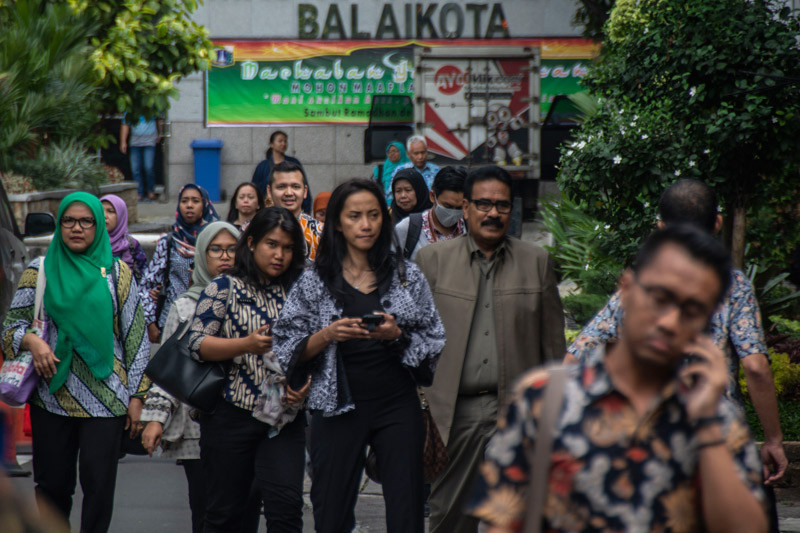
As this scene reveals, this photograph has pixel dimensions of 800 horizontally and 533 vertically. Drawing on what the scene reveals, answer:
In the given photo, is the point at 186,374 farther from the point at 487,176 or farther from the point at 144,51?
the point at 144,51

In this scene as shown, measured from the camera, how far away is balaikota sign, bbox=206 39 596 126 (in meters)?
21.3

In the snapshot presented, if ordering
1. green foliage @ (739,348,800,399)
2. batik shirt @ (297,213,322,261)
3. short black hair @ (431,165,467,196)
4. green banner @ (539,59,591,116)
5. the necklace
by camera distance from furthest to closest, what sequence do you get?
green banner @ (539,59,591,116)
green foliage @ (739,348,800,399)
batik shirt @ (297,213,322,261)
short black hair @ (431,165,467,196)
the necklace

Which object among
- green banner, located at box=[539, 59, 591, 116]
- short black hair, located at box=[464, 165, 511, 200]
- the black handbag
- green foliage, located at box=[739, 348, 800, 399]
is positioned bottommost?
green foliage, located at box=[739, 348, 800, 399]

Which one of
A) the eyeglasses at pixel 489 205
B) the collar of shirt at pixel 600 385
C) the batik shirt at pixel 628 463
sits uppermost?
the eyeglasses at pixel 489 205

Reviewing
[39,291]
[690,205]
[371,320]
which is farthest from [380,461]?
[39,291]

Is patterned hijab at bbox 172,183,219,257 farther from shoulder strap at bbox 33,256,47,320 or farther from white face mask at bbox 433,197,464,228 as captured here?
shoulder strap at bbox 33,256,47,320

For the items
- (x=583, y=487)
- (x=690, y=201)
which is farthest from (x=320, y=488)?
(x=583, y=487)

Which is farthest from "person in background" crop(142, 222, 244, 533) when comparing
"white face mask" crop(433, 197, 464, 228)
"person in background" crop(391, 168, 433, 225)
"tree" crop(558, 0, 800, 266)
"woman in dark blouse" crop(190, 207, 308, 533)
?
"person in background" crop(391, 168, 433, 225)

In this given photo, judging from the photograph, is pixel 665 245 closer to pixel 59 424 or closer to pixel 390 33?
pixel 59 424

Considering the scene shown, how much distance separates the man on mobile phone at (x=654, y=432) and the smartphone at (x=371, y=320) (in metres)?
1.84

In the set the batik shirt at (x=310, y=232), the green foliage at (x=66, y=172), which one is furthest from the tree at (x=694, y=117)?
the green foliage at (x=66, y=172)

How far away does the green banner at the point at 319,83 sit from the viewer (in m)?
21.4

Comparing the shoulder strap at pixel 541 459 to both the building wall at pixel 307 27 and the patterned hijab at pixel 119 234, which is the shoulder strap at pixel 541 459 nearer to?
the patterned hijab at pixel 119 234

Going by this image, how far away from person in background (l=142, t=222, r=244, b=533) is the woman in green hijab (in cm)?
14
